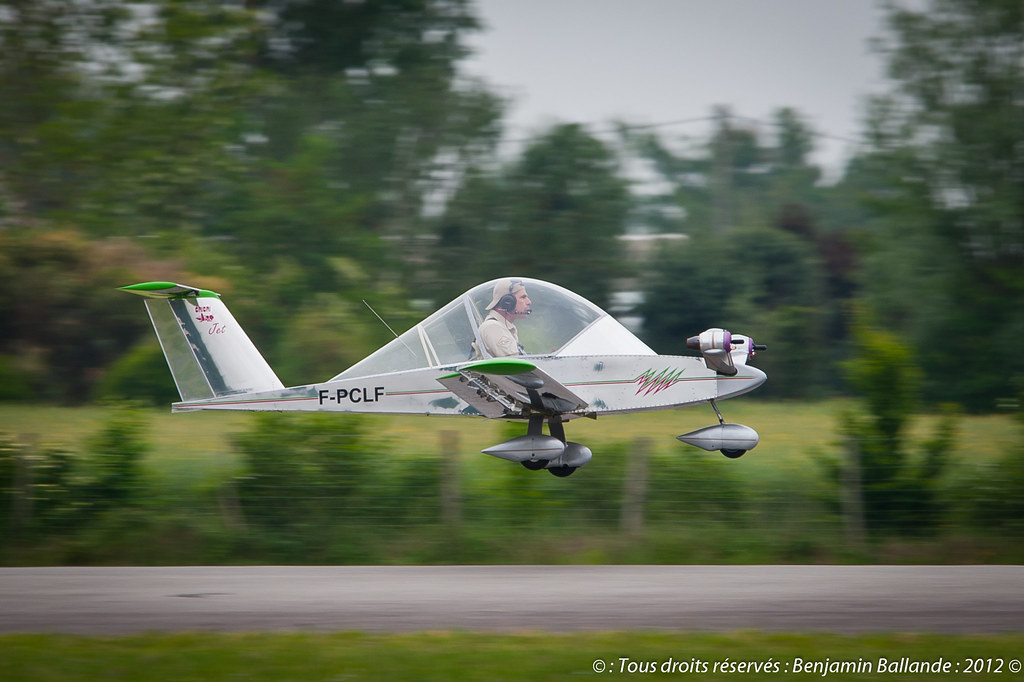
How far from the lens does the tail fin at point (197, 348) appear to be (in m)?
12.8

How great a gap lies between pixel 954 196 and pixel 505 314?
16.4 m

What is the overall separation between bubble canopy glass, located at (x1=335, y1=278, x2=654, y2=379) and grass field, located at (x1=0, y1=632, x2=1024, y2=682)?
3.96 metres

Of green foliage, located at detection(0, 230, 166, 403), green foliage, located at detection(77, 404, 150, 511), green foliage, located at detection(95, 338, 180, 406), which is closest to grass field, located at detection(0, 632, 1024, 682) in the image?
green foliage, located at detection(77, 404, 150, 511)

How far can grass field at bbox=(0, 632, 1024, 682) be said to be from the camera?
7582 mm

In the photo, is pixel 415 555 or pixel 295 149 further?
pixel 295 149

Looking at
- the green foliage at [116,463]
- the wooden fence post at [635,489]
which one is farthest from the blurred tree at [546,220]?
the green foliage at [116,463]

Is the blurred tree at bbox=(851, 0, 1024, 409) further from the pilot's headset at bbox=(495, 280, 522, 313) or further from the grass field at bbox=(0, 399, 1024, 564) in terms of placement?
the pilot's headset at bbox=(495, 280, 522, 313)

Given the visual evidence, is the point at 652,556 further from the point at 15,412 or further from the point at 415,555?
the point at 15,412

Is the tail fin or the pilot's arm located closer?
the pilot's arm

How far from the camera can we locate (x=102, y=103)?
24.8m

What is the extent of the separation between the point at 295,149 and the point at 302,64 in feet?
13.9

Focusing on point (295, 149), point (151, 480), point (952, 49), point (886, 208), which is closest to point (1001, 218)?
point (886, 208)

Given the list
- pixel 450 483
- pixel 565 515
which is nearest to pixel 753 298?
pixel 565 515

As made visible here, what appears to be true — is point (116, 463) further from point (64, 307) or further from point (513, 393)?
point (64, 307)
